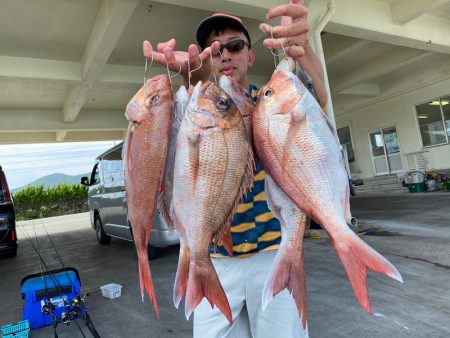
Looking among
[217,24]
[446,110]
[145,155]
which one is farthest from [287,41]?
[446,110]

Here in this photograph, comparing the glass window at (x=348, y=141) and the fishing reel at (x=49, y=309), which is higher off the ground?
the glass window at (x=348, y=141)

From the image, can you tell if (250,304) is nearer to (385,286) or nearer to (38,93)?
(385,286)

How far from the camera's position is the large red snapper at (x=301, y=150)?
110 cm

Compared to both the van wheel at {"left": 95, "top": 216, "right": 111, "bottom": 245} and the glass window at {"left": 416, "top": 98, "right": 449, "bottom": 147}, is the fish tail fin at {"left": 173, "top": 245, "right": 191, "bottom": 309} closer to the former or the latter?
the van wheel at {"left": 95, "top": 216, "right": 111, "bottom": 245}

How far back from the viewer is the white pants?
5.34ft

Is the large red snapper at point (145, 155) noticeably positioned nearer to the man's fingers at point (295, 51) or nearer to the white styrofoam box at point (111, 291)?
the man's fingers at point (295, 51)

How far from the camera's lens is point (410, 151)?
50.7 ft

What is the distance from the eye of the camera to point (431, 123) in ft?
48.4

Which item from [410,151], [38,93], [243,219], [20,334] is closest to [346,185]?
[243,219]

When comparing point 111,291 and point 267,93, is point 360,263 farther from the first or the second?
point 111,291

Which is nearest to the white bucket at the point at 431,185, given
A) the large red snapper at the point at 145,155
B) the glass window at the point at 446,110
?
the glass window at the point at 446,110

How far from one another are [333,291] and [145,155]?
140 inches

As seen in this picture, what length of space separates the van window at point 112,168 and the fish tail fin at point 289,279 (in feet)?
18.5

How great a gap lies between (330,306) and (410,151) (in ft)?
46.4
